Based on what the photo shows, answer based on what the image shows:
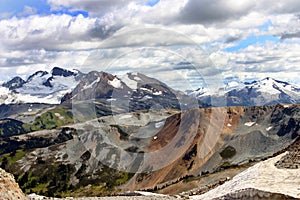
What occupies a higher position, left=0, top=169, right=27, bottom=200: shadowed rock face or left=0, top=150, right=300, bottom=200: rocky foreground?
left=0, top=169, right=27, bottom=200: shadowed rock face

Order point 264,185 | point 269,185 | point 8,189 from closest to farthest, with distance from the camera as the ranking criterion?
point 8,189
point 269,185
point 264,185

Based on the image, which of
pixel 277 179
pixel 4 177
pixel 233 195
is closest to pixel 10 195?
pixel 4 177

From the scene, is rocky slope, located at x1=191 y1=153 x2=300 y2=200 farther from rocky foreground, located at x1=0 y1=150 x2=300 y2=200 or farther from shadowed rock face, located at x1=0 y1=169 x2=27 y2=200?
shadowed rock face, located at x1=0 y1=169 x2=27 y2=200

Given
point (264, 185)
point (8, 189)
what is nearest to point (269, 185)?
point (264, 185)

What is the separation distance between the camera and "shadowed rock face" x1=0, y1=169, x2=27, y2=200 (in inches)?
1088

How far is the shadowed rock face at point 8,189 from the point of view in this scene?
1088 inches

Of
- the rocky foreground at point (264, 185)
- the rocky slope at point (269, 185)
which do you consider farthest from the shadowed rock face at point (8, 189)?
the rocky slope at point (269, 185)

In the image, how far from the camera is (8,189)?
28.3 m

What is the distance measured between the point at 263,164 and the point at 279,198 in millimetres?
13622

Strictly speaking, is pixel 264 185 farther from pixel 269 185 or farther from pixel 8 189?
pixel 8 189

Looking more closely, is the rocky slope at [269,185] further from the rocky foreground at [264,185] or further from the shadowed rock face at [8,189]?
the shadowed rock face at [8,189]

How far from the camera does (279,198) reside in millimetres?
34500

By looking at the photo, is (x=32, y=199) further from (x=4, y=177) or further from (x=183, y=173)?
(x=183, y=173)

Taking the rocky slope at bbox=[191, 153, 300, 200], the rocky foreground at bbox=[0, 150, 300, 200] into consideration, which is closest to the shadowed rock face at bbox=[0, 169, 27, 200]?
the rocky foreground at bbox=[0, 150, 300, 200]
